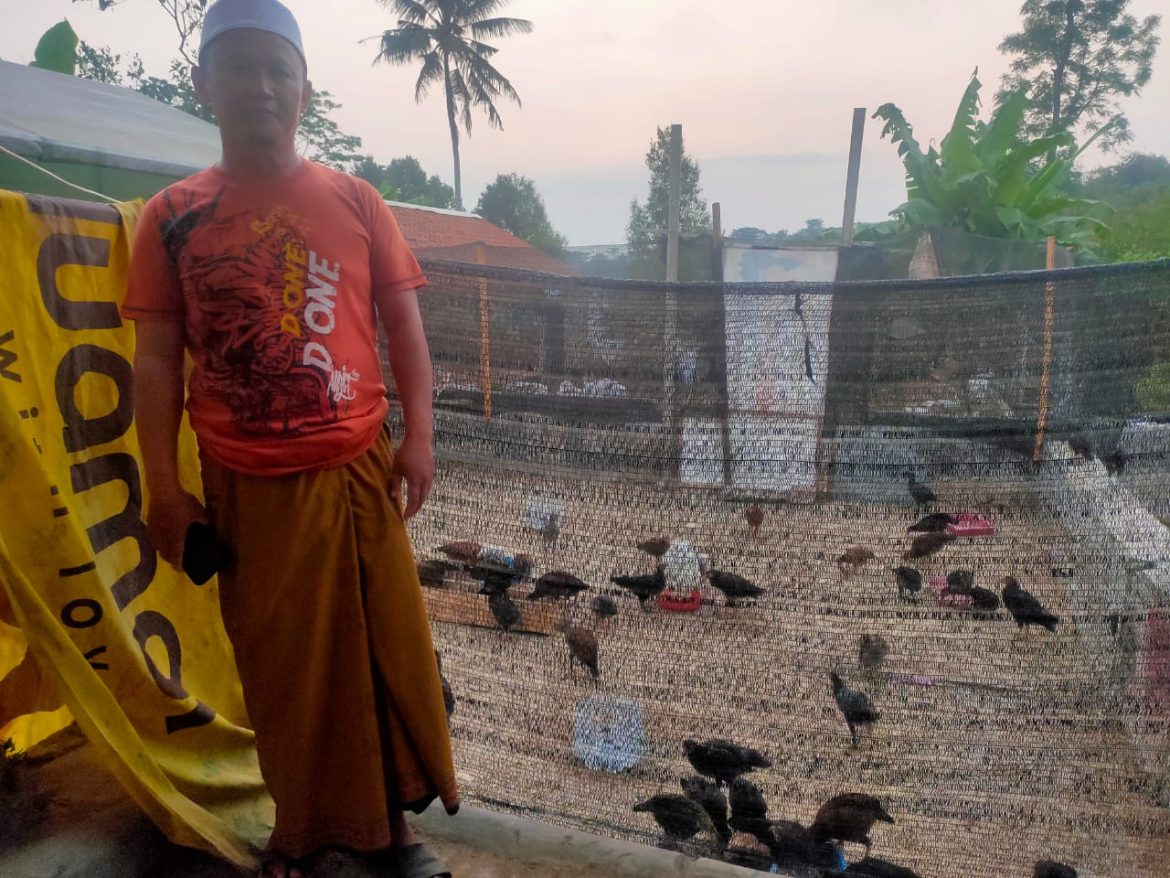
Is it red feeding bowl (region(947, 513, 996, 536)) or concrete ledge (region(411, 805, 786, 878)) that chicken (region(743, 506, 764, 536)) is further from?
concrete ledge (region(411, 805, 786, 878))

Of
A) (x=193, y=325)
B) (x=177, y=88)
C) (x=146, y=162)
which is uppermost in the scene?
(x=177, y=88)

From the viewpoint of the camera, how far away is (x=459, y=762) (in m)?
2.35

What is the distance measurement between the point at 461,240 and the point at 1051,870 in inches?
741

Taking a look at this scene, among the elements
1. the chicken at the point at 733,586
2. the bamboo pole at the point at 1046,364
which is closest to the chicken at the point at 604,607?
the chicken at the point at 733,586

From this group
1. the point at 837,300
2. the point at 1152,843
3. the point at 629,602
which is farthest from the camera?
the point at 629,602

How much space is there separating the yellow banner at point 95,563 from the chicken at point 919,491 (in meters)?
1.84

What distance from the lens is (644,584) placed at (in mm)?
2150

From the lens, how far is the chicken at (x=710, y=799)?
216 cm

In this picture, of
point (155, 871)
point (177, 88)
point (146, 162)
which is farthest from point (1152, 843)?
point (177, 88)

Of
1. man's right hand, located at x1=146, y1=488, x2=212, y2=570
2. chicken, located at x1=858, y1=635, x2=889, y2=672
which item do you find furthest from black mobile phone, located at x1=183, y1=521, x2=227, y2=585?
chicken, located at x1=858, y1=635, x2=889, y2=672

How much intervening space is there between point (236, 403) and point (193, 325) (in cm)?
18

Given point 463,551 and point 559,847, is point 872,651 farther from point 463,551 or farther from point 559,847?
point 463,551

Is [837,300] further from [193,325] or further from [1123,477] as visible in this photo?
[193,325]

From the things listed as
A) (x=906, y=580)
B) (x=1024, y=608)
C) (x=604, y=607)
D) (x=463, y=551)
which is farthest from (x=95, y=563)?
(x=1024, y=608)
